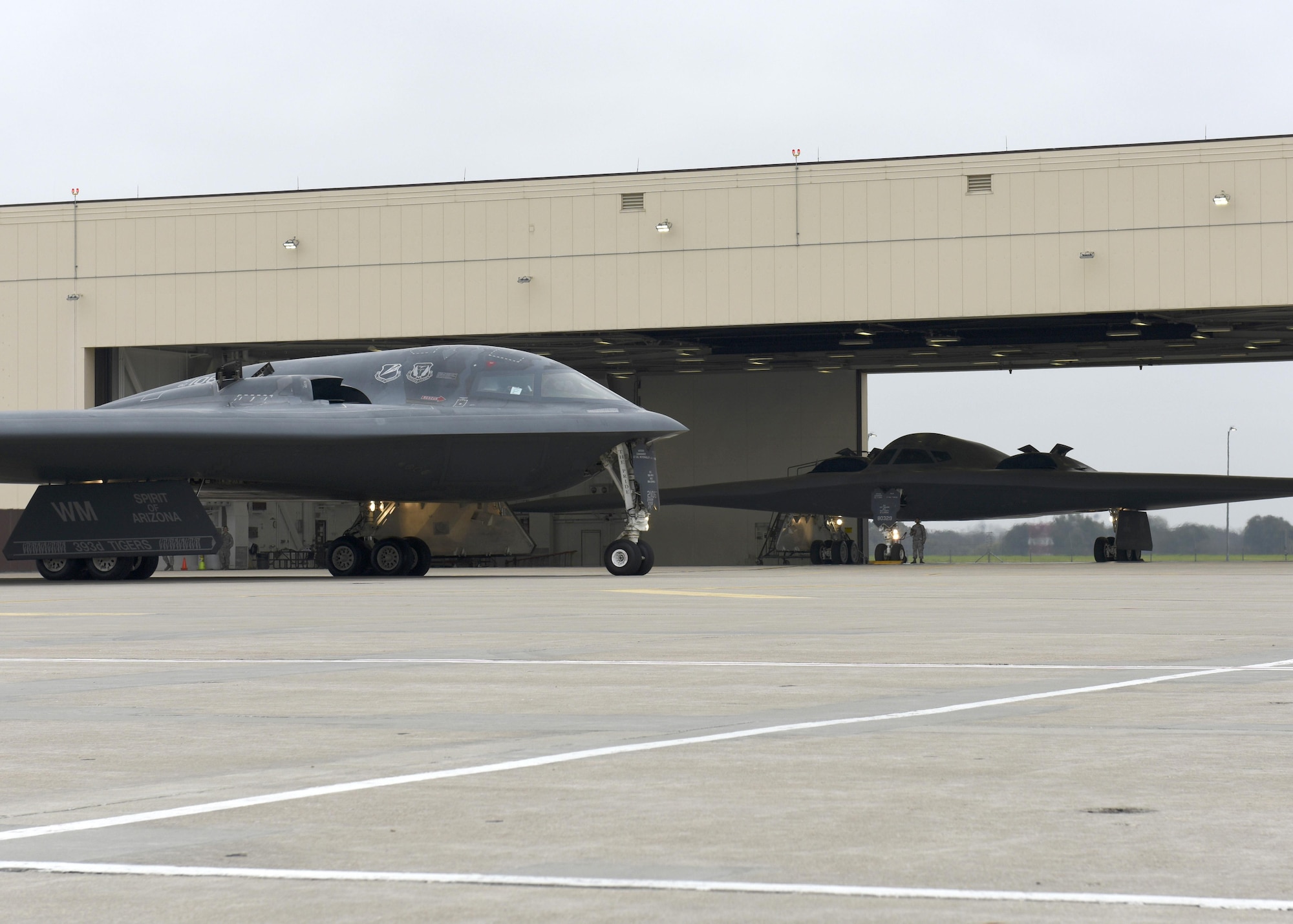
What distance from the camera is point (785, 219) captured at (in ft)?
108

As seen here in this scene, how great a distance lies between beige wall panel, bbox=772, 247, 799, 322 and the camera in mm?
32906

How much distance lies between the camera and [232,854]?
3.20 meters

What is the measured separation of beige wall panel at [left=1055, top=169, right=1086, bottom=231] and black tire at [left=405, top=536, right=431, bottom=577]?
48.4 feet

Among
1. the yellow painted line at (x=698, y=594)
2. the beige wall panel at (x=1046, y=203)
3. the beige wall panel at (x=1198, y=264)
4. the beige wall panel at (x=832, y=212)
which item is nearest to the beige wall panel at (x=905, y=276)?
the beige wall panel at (x=832, y=212)

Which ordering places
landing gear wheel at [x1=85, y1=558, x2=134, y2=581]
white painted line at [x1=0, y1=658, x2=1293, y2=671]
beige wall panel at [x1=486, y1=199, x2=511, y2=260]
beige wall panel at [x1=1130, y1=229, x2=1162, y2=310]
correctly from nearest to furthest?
white painted line at [x1=0, y1=658, x2=1293, y2=671]
landing gear wheel at [x1=85, y1=558, x2=134, y2=581]
beige wall panel at [x1=1130, y1=229, x2=1162, y2=310]
beige wall panel at [x1=486, y1=199, x2=511, y2=260]

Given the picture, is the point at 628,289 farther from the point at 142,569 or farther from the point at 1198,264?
the point at 142,569

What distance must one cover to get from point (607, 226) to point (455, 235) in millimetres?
3693

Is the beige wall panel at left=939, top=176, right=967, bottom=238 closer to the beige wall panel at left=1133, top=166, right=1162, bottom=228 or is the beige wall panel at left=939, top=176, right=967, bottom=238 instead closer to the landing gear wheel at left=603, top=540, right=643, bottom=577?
the beige wall panel at left=1133, top=166, right=1162, bottom=228

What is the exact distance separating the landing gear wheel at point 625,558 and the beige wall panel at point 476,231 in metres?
13.0

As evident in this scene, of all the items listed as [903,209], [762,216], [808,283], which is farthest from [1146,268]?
[762,216]

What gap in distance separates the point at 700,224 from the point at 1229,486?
47.9 feet

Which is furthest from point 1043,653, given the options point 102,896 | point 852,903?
point 102,896

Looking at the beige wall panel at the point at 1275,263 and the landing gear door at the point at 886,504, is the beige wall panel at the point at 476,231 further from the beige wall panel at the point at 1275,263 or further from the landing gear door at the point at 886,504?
the beige wall panel at the point at 1275,263

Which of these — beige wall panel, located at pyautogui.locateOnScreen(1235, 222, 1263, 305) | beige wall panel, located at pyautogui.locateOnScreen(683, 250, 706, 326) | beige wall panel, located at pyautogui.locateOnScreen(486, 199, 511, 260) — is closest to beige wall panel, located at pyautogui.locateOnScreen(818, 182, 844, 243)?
beige wall panel, located at pyautogui.locateOnScreen(683, 250, 706, 326)
